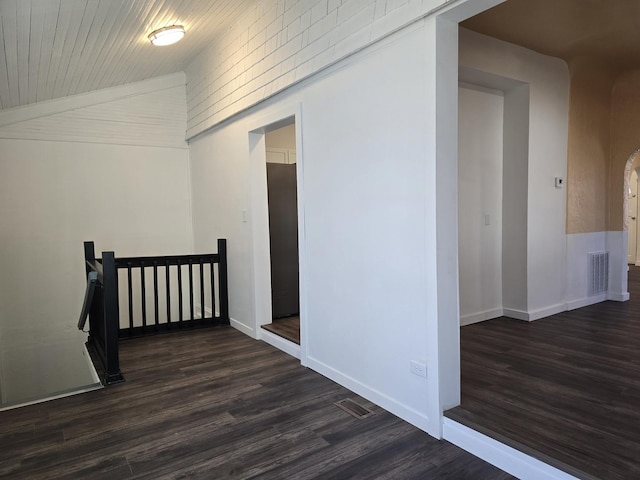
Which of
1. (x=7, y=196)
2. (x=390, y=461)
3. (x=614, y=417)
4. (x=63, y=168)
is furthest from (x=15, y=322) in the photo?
(x=614, y=417)

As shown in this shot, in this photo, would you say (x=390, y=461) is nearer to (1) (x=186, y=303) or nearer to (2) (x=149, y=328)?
(2) (x=149, y=328)

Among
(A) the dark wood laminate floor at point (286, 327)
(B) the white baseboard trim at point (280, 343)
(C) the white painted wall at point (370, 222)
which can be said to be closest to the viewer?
(C) the white painted wall at point (370, 222)

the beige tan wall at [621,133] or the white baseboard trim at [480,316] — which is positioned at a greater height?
the beige tan wall at [621,133]

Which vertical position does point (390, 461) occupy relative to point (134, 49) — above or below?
below

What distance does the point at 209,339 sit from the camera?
4688 mm

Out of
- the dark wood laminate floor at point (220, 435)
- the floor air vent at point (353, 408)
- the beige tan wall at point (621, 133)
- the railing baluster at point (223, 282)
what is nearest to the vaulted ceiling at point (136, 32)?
the beige tan wall at point (621, 133)

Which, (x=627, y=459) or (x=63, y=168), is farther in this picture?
(x=63, y=168)

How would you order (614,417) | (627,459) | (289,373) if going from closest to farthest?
(627,459)
(614,417)
(289,373)

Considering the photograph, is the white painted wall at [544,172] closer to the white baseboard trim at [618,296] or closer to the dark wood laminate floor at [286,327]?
the white baseboard trim at [618,296]

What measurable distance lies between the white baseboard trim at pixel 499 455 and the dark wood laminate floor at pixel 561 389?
0.04 meters

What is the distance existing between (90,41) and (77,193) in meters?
2.42

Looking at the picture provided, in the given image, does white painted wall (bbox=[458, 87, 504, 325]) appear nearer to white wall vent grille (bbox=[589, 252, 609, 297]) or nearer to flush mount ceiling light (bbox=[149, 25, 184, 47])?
white wall vent grille (bbox=[589, 252, 609, 297])

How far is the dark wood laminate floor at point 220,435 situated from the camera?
224cm

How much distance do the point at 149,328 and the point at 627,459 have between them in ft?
14.7
